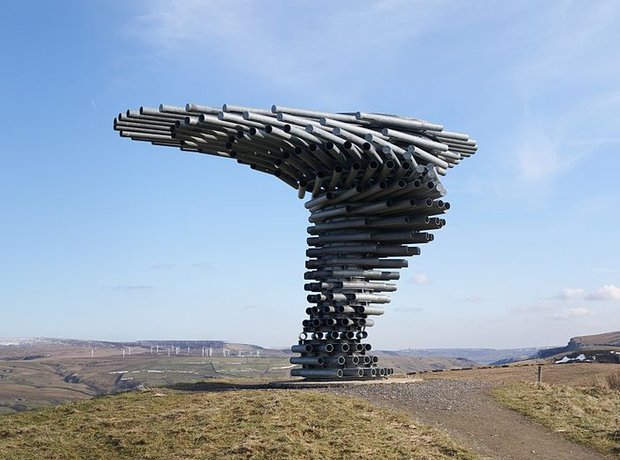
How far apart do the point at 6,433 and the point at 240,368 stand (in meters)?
133

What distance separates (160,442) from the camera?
1633cm

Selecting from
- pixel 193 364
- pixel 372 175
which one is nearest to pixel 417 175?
pixel 372 175

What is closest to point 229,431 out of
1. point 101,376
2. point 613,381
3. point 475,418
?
point 475,418

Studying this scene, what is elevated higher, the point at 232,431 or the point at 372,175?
the point at 372,175

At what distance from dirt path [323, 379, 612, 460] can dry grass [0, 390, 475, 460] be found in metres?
1.02

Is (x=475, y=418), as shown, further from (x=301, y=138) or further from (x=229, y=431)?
(x=301, y=138)

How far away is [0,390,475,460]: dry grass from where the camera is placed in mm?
15516

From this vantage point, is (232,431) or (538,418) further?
(538,418)

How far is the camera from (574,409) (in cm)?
2058

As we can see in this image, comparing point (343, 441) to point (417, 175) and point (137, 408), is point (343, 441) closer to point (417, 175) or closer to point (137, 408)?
point (137, 408)

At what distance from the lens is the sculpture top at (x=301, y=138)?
23094 mm

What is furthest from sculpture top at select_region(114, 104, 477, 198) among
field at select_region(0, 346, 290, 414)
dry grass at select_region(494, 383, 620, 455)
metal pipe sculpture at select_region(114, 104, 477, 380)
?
field at select_region(0, 346, 290, 414)

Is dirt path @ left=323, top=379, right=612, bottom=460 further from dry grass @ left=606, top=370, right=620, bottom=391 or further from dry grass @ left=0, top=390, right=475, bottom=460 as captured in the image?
dry grass @ left=606, top=370, right=620, bottom=391

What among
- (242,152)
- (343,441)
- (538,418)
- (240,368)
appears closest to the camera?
(343,441)
